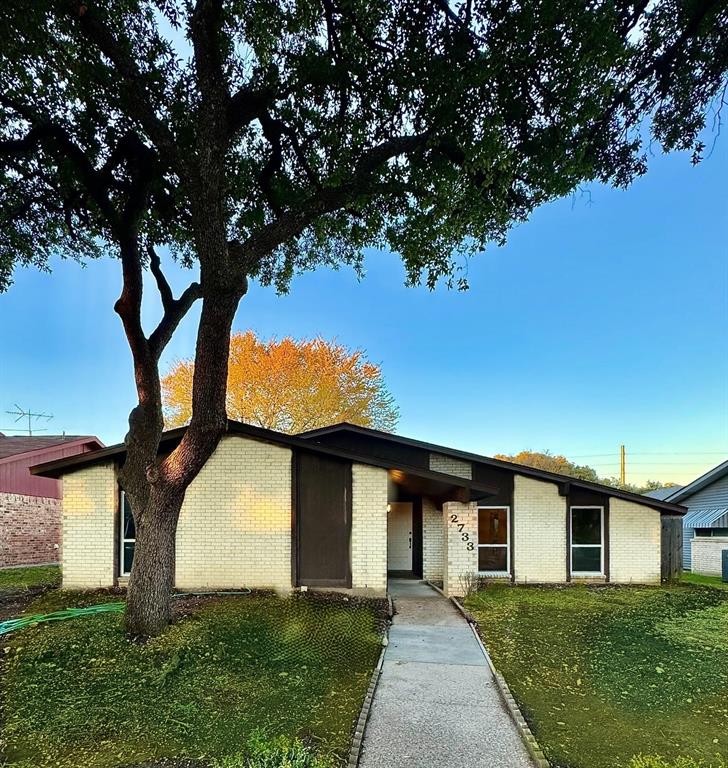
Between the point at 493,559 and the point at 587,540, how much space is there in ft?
8.10

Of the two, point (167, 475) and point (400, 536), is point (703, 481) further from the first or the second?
point (167, 475)

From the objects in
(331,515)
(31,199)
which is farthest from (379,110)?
(331,515)

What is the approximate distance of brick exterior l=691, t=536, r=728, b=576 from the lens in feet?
55.1

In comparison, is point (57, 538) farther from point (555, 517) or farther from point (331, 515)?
point (555, 517)

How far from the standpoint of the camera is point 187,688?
486cm

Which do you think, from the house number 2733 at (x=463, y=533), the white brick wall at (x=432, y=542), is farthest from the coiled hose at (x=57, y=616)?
the white brick wall at (x=432, y=542)

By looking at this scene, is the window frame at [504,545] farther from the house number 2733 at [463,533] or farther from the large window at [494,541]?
the house number 2733 at [463,533]

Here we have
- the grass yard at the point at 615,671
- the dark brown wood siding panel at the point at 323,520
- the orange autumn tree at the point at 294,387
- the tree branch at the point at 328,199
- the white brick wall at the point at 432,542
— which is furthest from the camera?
the orange autumn tree at the point at 294,387

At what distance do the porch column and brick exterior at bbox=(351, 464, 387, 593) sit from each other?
5.82 feet

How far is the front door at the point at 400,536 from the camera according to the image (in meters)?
13.0

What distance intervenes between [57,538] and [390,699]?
63.4ft

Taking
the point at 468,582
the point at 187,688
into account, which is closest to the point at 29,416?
the point at 468,582

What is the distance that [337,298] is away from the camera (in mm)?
27188

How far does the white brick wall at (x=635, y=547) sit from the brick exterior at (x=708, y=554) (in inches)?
Result: 287
